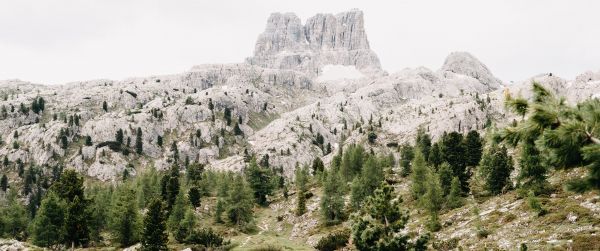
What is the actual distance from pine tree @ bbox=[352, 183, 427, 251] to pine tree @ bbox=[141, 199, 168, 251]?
4534cm

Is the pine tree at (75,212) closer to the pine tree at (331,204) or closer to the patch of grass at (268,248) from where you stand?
the patch of grass at (268,248)

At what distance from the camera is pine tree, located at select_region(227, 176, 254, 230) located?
96688 millimetres

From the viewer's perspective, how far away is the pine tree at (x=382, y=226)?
3002 centimetres

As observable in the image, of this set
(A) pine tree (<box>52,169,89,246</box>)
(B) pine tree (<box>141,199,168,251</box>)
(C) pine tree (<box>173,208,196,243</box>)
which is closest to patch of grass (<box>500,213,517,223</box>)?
(B) pine tree (<box>141,199,168,251</box>)

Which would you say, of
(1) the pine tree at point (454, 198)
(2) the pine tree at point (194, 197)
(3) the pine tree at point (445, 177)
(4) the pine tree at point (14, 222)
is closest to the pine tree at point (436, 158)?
(3) the pine tree at point (445, 177)

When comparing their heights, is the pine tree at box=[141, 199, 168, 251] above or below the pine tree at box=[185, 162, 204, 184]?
above

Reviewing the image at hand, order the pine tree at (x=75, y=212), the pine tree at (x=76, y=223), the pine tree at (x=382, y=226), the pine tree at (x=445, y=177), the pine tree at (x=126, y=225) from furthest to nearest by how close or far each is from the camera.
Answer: the pine tree at (x=126, y=225) < the pine tree at (x=445, y=177) < the pine tree at (x=75, y=212) < the pine tree at (x=76, y=223) < the pine tree at (x=382, y=226)

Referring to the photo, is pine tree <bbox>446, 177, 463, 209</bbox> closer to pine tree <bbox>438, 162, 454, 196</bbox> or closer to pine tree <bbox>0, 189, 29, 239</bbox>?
pine tree <bbox>438, 162, 454, 196</bbox>

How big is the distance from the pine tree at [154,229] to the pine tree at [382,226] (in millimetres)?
45339


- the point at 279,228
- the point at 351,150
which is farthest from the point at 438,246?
the point at 351,150

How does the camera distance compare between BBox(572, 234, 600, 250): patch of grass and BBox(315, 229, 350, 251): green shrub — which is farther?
BBox(315, 229, 350, 251): green shrub

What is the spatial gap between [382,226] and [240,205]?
227 ft

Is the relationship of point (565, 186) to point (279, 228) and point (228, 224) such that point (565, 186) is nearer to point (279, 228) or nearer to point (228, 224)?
point (279, 228)

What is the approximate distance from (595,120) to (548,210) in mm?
38014
